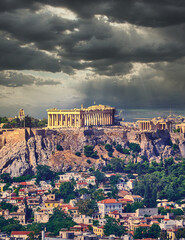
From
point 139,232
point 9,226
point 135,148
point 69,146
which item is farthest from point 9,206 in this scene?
point 135,148

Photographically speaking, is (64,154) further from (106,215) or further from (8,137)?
(106,215)

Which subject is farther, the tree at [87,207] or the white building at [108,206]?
the white building at [108,206]

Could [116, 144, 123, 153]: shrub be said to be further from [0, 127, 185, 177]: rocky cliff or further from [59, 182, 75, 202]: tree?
[59, 182, 75, 202]: tree

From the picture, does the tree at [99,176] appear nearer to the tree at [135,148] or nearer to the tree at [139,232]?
the tree at [135,148]

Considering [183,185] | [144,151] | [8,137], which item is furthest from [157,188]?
[8,137]

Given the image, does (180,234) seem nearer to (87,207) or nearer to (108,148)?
(87,207)

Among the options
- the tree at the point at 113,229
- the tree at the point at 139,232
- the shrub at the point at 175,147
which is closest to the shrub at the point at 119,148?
the shrub at the point at 175,147
